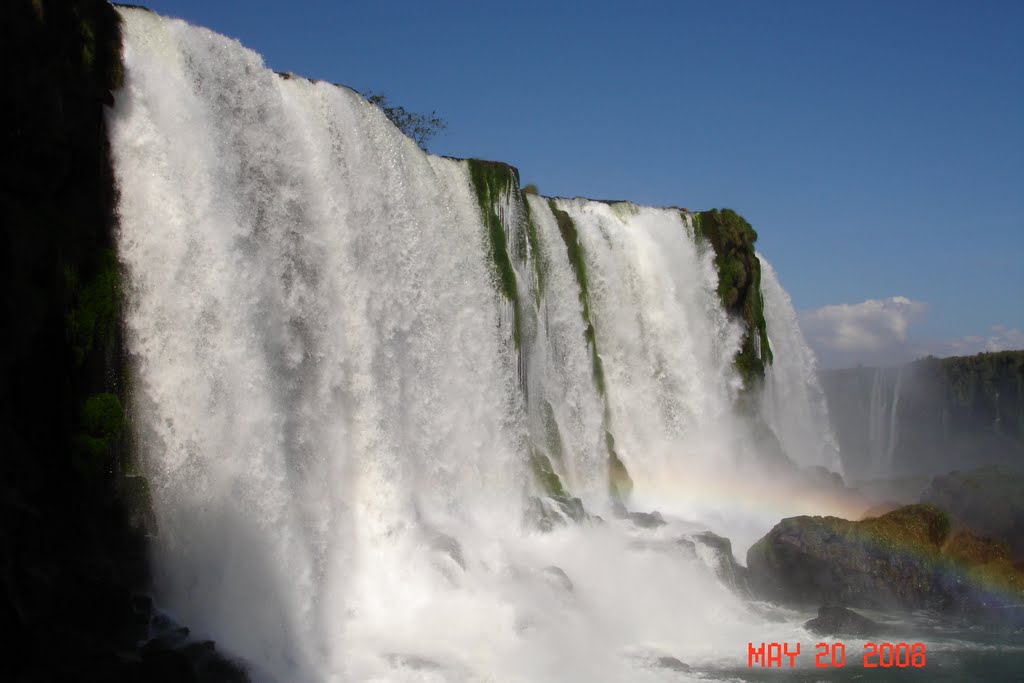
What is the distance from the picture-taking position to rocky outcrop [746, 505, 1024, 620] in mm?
15383

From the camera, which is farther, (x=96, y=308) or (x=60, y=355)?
(x=96, y=308)

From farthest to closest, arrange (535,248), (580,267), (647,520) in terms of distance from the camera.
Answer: (580,267)
(535,248)
(647,520)

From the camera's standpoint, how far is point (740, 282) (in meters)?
26.4

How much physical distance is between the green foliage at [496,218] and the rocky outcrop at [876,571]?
588cm

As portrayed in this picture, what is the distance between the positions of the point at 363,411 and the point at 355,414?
122 millimetres

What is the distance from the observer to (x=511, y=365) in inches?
696

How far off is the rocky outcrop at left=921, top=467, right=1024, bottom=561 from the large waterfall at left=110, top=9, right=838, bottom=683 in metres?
4.05

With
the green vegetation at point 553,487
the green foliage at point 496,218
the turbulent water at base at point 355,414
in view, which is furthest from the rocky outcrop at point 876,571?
the green foliage at point 496,218

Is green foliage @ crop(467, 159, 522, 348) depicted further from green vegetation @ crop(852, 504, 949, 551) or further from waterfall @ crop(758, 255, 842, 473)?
waterfall @ crop(758, 255, 842, 473)

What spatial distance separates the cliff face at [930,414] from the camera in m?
35.4

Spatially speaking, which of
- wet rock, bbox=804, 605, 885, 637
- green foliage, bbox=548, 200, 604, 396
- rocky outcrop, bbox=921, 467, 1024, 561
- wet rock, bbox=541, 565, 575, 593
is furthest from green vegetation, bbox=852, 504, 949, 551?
green foliage, bbox=548, 200, 604, 396

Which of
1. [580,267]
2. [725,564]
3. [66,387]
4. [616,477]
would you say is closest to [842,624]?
[725,564]

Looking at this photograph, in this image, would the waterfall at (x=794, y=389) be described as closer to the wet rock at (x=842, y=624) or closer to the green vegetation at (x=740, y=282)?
the green vegetation at (x=740, y=282)

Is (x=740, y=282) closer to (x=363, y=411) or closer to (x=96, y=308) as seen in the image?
(x=363, y=411)
